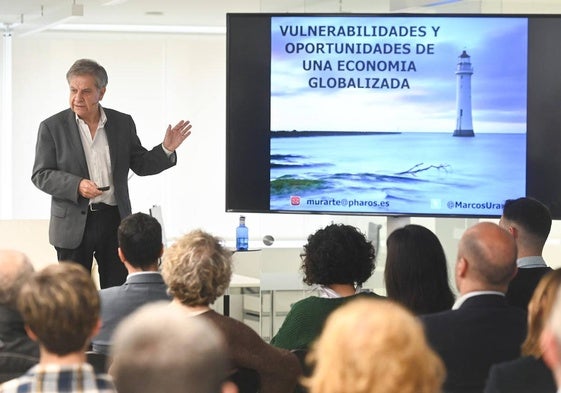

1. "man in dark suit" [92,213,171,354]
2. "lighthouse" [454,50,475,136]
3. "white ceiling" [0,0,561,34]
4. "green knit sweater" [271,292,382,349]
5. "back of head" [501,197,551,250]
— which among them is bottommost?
"green knit sweater" [271,292,382,349]

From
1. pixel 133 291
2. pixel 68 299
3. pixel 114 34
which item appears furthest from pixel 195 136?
pixel 68 299

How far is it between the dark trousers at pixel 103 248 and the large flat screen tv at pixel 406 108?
0.86m

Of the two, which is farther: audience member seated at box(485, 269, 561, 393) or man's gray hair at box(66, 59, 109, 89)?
man's gray hair at box(66, 59, 109, 89)

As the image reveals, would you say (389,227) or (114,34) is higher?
(114,34)

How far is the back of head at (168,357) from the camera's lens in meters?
1.82

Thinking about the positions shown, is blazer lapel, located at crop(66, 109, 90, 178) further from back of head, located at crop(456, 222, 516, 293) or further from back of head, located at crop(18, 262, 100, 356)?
back of head, located at crop(18, 262, 100, 356)

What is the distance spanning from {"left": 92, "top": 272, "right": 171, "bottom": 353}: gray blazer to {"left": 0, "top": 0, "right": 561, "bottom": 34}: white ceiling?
2813 millimetres

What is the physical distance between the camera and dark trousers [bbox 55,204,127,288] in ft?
18.2

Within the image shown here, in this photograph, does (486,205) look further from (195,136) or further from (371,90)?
(195,136)

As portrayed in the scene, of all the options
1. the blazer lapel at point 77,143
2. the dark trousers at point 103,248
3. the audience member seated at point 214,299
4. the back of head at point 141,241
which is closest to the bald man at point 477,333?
the audience member seated at point 214,299

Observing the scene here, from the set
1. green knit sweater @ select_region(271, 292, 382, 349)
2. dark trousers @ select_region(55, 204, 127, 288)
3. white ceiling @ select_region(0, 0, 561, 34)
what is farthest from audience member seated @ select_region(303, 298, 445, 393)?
white ceiling @ select_region(0, 0, 561, 34)

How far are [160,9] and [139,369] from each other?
33.7ft

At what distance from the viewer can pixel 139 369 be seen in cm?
184

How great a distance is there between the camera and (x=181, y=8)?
11648mm
